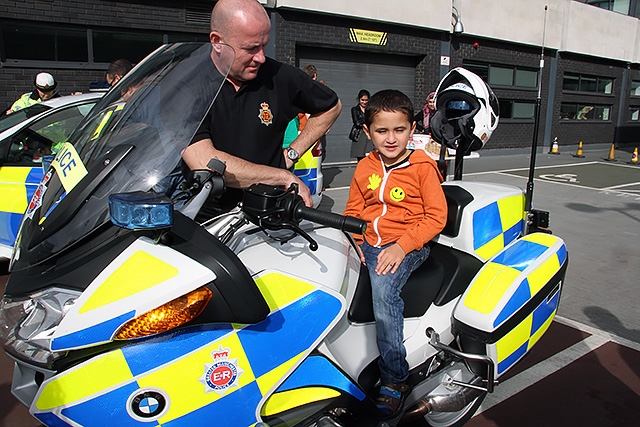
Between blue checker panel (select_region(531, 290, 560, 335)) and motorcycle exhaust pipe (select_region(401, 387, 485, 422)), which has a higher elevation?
blue checker panel (select_region(531, 290, 560, 335))

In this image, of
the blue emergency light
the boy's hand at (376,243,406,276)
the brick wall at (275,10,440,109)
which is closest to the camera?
the blue emergency light

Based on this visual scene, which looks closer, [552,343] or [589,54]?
[552,343]

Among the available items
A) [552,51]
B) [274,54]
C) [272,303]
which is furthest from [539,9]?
[272,303]

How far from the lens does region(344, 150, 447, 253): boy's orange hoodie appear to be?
8.16ft

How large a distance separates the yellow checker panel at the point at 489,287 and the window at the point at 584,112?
1965cm

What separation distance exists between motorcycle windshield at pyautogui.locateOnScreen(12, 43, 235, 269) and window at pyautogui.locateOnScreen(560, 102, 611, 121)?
20.7 metres

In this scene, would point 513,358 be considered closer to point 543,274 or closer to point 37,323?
point 543,274

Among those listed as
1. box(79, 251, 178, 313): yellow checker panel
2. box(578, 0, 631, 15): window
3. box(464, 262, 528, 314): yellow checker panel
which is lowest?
box(464, 262, 528, 314): yellow checker panel

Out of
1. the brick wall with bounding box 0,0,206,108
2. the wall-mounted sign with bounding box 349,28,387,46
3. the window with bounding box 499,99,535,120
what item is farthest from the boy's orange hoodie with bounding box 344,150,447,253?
the window with bounding box 499,99,535,120

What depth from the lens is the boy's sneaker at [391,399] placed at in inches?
90.0

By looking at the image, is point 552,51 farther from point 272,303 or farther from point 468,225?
point 272,303

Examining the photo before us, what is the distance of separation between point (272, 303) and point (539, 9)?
60.5 feet

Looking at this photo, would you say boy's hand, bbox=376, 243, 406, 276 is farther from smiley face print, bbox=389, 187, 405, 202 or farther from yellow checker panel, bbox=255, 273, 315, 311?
yellow checker panel, bbox=255, 273, 315, 311

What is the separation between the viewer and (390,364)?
2.30m
